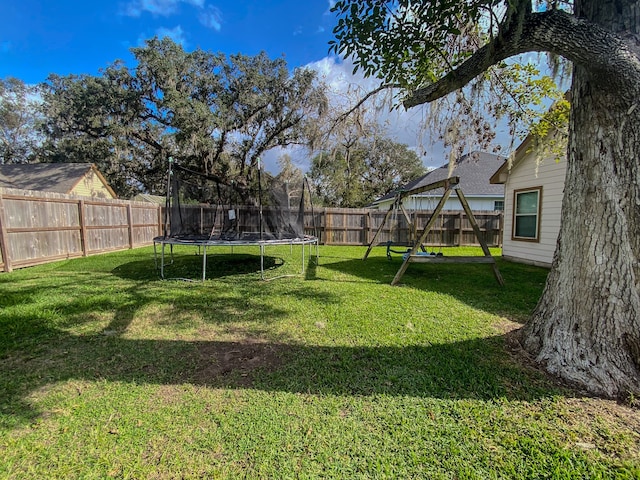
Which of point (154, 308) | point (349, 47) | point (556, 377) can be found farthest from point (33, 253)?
point (556, 377)

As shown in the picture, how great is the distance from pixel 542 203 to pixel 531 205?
471 mm

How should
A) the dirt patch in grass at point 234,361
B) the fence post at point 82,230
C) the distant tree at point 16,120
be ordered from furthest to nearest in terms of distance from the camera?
the distant tree at point 16,120, the fence post at point 82,230, the dirt patch in grass at point 234,361

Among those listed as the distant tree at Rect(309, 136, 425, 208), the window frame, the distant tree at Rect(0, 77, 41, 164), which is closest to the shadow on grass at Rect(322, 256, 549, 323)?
the window frame

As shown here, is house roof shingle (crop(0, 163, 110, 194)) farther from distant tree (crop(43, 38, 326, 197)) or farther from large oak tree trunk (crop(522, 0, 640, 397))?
large oak tree trunk (crop(522, 0, 640, 397))

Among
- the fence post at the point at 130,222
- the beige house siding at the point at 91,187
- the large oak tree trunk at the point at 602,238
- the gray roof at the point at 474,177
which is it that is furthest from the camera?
the gray roof at the point at 474,177

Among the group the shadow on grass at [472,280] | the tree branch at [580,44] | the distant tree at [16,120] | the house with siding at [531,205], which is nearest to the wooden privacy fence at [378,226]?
the house with siding at [531,205]

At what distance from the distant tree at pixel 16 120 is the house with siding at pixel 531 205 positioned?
28.6 meters

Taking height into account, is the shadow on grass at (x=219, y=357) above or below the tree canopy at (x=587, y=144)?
below

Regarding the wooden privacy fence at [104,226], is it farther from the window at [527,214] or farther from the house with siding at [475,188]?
the window at [527,214]

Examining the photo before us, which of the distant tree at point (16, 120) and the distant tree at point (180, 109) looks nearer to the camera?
the distant tree at point (180, 109)

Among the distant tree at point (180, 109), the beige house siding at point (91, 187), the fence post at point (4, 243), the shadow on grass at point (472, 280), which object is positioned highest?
the distant tree at point (180, 109)

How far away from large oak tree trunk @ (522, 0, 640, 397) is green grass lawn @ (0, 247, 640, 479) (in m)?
0.27

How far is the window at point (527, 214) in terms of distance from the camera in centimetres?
714

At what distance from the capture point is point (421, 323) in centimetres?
334
